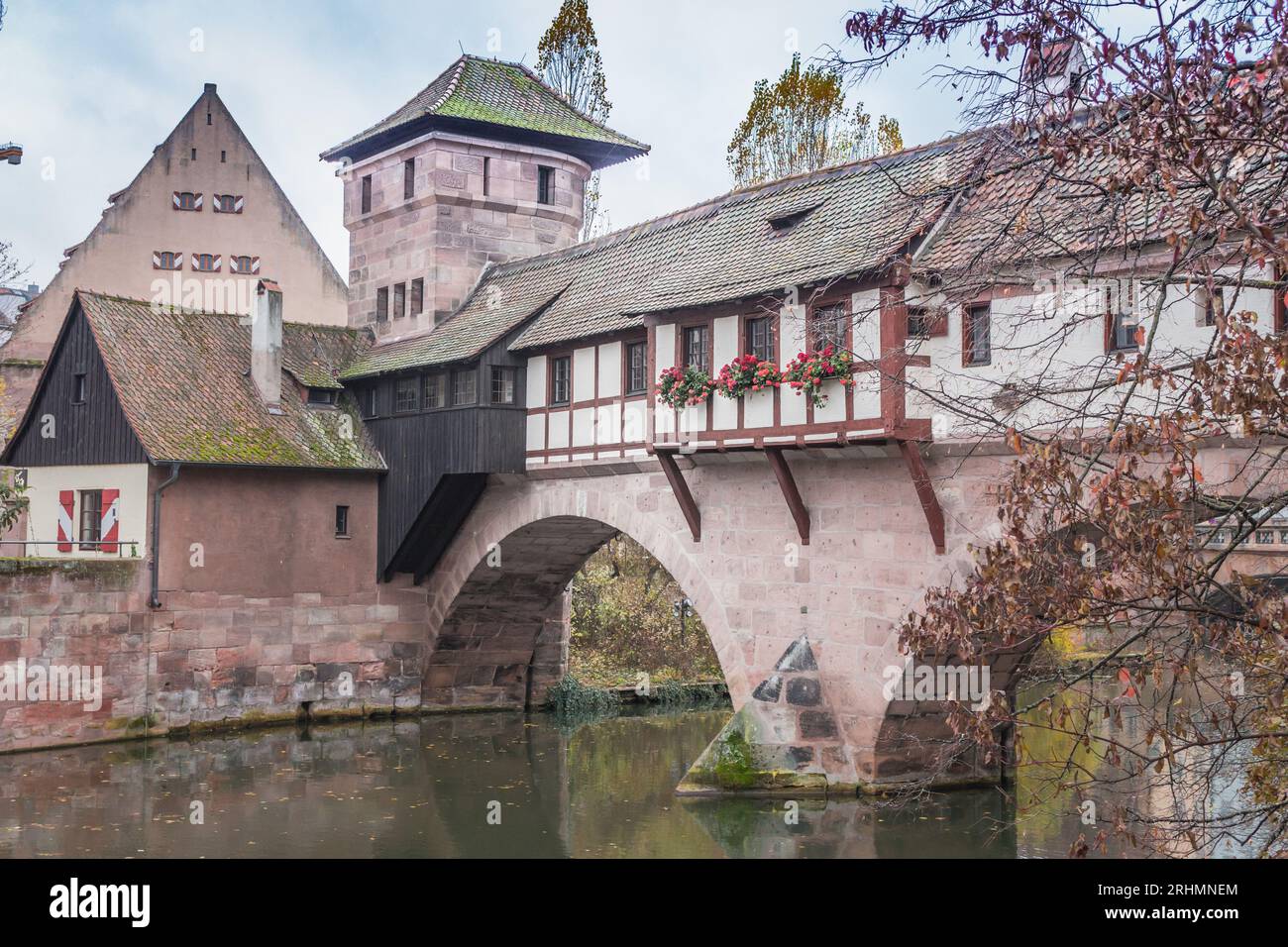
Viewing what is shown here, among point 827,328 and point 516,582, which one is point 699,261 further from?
point 516,582

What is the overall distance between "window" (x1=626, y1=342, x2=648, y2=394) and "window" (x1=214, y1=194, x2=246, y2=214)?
13579 millimetres

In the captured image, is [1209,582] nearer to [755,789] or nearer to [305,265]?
[755,789]

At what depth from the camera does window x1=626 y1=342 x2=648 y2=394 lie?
15977 mm

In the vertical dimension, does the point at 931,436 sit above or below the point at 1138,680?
above

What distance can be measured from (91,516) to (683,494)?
8368mm

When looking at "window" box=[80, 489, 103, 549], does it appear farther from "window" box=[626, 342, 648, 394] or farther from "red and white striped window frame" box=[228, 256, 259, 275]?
"red and white striped window frame" box=[228, 256, 259, 275]

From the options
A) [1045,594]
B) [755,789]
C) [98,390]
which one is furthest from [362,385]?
[1045,594]

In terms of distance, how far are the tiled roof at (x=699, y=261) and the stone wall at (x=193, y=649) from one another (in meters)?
3.57

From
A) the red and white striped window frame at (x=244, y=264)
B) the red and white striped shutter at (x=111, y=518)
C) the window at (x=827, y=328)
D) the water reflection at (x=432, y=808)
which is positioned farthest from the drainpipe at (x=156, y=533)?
the red and white striped window frame at (x=244, y=264)

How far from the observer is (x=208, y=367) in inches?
784

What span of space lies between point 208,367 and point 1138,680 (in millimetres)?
17158

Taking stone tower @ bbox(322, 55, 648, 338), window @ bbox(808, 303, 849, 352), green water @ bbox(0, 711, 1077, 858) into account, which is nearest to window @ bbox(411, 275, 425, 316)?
stone tower @ bbox(322, 55, 648, 338)

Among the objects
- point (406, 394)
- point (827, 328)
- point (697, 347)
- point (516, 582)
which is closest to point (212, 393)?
point (406, 394)

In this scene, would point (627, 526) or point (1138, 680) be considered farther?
point (627, 526)
